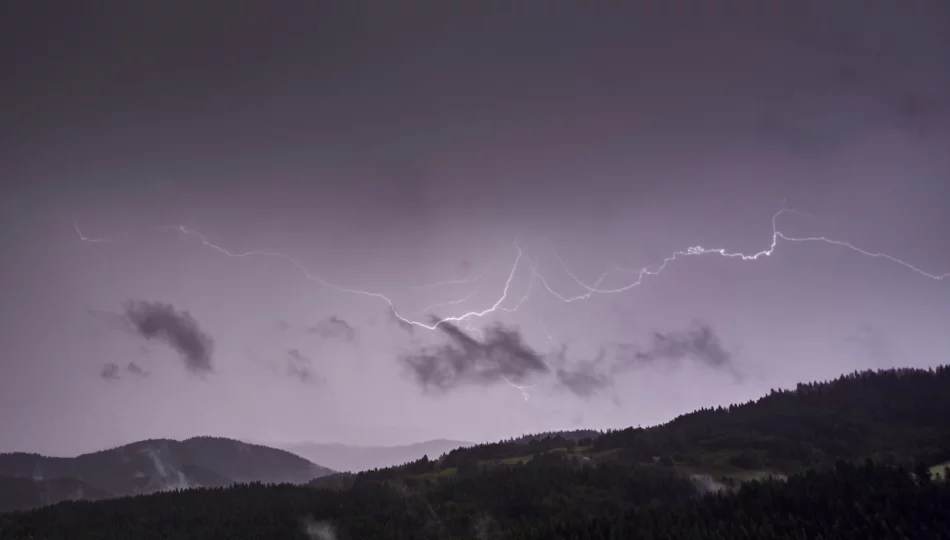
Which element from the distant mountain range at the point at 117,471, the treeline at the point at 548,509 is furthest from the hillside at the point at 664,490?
the distant mountain range at the point at 117,471

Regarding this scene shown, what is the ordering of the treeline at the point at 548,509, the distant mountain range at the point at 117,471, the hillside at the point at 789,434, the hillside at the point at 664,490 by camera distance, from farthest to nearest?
the distant mountain range at the point at 117,471, the hillside at the point at 789,434, the hillside at the point at 664,490, the treeline at the point at 548,509

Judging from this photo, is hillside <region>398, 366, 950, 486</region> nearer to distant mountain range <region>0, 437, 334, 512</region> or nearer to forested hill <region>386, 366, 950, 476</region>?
forested hill <region>386, 366, 950, 476</region>

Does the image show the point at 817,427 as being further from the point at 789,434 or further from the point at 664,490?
the point at 664,490

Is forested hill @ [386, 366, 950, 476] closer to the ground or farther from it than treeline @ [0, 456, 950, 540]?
farther from it

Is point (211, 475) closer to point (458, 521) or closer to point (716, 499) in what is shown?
point (458, 521)

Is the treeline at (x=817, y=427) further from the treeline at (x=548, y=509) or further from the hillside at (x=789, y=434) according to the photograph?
the treeline at (x=548, y=509)

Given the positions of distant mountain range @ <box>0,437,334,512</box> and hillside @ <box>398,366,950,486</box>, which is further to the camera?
distant mountain range @ <box>0,437,334,512</box>

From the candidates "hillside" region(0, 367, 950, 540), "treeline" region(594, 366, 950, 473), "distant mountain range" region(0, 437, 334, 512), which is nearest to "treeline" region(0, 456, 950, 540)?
"hillside" region(0, 367, 950, 540)

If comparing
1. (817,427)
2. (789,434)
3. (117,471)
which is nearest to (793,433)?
(789,434)

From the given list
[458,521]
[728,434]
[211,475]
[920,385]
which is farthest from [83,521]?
[211,475]
